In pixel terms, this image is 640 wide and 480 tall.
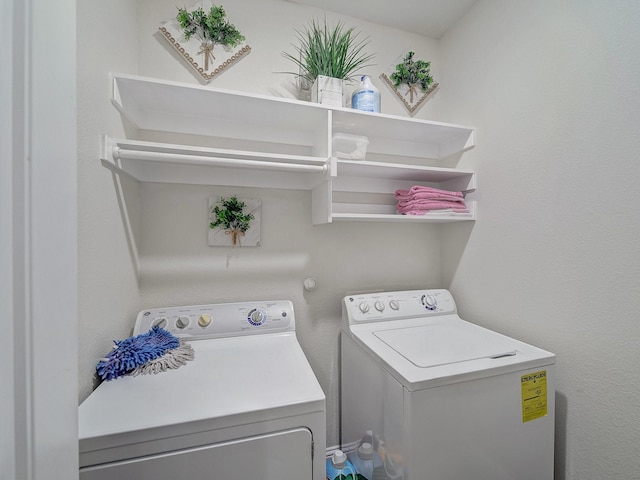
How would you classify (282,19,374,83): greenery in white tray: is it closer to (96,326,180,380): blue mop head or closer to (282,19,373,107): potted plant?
(282,19,373,107): potted plant

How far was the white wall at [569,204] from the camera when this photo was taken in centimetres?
90

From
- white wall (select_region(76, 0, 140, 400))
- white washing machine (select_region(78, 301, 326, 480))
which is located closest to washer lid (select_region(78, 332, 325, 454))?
white washing machine (select_region(78, 301, 326, 480))

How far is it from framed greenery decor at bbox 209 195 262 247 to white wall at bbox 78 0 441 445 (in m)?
0.04

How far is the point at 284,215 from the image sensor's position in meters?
1.47

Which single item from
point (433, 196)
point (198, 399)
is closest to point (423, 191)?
point (433, 196)

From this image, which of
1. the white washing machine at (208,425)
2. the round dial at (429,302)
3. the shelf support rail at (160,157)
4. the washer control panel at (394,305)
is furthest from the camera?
the round dial at (429,302)

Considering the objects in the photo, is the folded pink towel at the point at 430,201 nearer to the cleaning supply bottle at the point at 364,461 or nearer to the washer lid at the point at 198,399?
the washer lid at the point at 198,399

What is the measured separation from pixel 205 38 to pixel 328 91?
69cm

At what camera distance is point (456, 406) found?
2.95 feet

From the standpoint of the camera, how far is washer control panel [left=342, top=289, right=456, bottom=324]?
139 centimetres

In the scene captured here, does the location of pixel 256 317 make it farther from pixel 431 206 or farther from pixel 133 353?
pixel 431 206

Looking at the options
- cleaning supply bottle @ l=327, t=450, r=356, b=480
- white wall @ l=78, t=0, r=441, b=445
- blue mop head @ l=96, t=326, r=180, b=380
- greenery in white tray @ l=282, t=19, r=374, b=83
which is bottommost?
cleaning supply bottle @ l=327, t=450, r=356, b=480

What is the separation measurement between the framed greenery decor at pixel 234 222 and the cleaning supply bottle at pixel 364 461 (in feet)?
3.47

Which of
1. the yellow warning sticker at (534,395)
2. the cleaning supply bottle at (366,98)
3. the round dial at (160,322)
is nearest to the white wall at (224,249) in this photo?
the round dial at (160,322)
